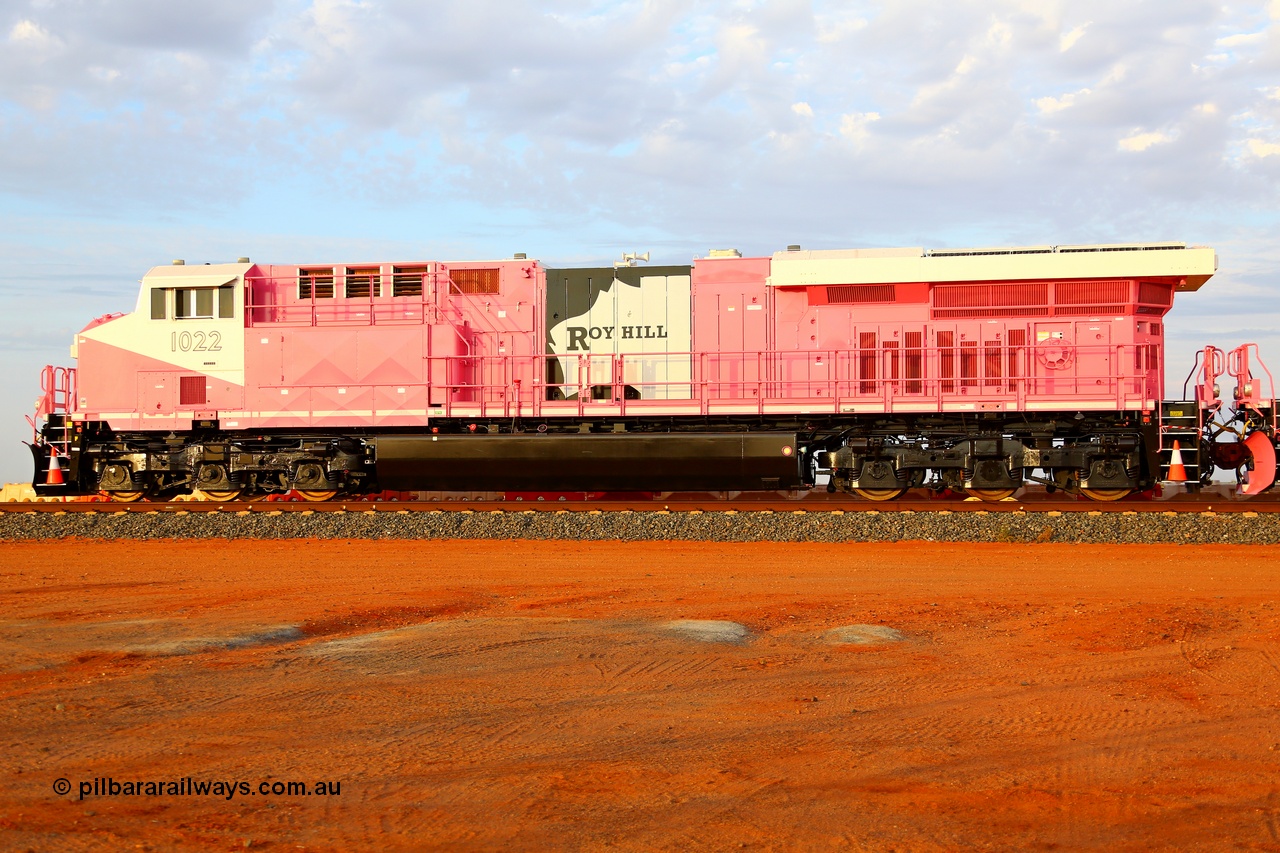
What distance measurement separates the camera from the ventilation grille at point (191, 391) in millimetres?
16062

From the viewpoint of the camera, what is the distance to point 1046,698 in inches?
223

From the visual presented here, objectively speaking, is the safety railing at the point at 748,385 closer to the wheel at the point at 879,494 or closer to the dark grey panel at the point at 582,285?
the dark grey panel at the point at 582,285

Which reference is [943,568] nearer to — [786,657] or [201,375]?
[786,657]

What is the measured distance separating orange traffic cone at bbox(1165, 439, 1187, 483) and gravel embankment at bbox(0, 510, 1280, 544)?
3.07ft

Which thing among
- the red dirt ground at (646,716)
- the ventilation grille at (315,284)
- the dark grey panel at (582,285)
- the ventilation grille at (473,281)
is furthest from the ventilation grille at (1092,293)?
the ventilation grille at (315,284)

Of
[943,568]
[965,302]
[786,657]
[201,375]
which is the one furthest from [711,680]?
[201,375]

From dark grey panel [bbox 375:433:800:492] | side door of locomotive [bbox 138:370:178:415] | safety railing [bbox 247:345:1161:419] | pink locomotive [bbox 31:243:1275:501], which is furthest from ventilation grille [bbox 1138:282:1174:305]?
side door of locomotive [bbox 138:370:178:415]

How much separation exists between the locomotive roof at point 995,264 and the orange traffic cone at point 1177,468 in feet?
8.31

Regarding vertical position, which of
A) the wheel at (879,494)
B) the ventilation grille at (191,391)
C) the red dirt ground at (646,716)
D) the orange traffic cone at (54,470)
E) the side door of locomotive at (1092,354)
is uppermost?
the side door of locomotive at (1092,354)

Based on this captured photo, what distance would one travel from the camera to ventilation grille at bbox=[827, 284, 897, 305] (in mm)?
15289

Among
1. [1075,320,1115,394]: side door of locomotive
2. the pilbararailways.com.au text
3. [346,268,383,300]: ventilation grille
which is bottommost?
the pilbararailways.com.au text

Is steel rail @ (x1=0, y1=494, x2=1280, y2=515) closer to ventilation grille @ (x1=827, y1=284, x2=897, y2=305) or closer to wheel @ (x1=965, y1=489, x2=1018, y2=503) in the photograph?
wheel @ (x1=965, y1=489, x2=1018, y2=503)

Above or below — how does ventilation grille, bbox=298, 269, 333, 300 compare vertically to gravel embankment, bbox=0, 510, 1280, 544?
above

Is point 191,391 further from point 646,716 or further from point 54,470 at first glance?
point 646,716
